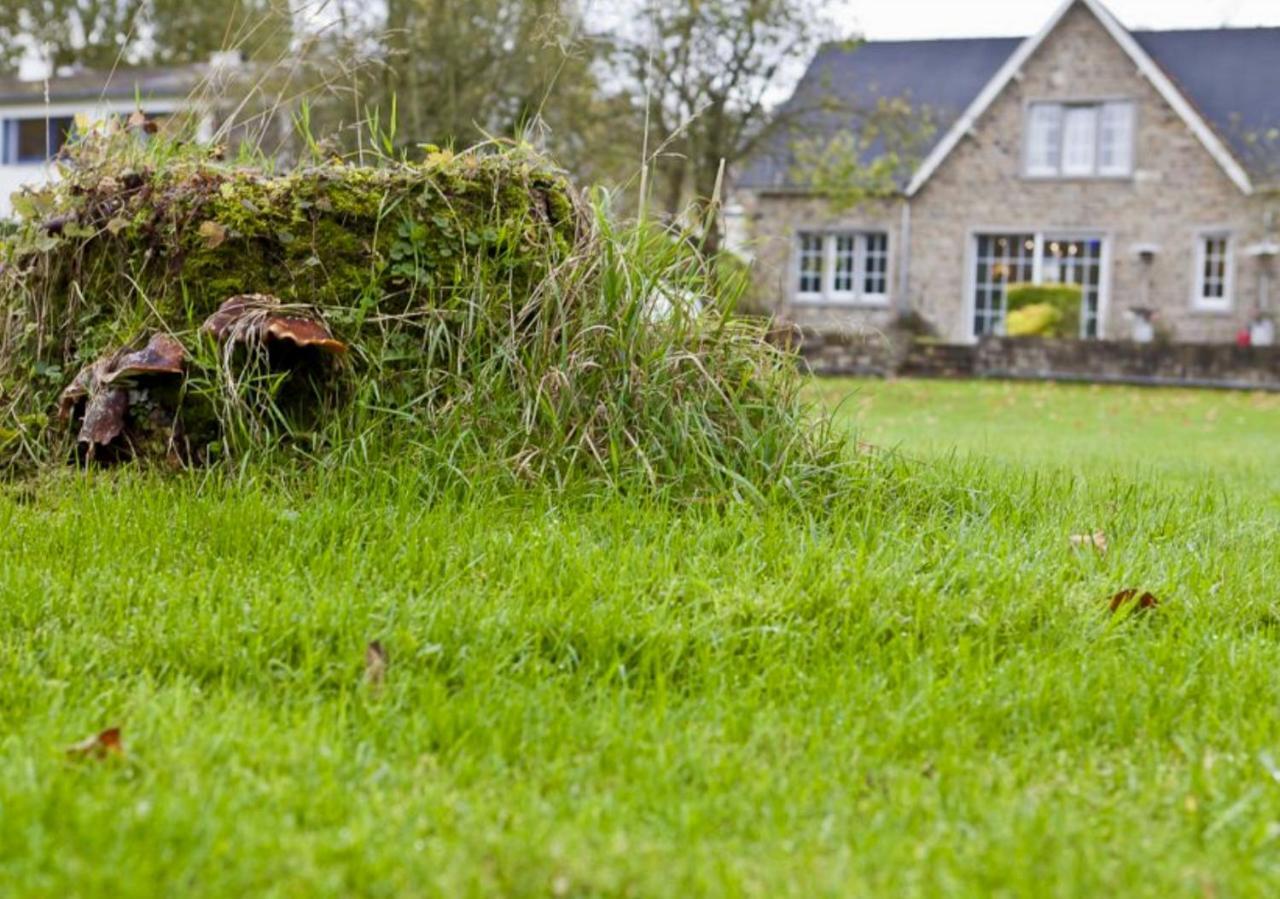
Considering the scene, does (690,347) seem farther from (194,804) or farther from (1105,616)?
(194,804)

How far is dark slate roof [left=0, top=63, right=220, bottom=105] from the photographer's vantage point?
31469 millimetres

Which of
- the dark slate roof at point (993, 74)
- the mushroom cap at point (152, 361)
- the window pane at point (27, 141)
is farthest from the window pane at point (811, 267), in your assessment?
the mushroom cap at point (152, 361)

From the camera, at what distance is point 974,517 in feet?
13.9

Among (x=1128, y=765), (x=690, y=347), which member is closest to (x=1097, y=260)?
(x=690, y=347)

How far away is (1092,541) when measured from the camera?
3.97 metres

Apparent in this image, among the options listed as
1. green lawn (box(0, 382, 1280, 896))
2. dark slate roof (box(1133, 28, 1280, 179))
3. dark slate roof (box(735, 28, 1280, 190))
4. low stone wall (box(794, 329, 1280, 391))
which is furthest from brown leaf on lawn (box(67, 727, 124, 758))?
dark slate roof (box(1133, 28, 1280, 179))

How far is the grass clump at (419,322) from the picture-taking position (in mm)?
4324

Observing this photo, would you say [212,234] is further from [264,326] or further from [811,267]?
[811,267]

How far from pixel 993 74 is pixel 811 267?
597 centimetres

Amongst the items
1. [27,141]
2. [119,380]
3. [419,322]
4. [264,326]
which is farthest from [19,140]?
[264,326]

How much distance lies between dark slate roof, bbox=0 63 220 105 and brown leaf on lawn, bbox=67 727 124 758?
2885 cm

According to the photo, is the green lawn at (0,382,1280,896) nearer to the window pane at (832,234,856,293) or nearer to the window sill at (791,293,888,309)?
the window sill at (791,293,888,309)

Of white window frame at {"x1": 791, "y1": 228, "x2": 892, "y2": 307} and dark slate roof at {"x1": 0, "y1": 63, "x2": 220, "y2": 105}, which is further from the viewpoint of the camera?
dark slate roof at {"x1": 0, "y1": 63, "x2": 220, "y2": 105}

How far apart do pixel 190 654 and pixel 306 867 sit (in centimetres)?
101
